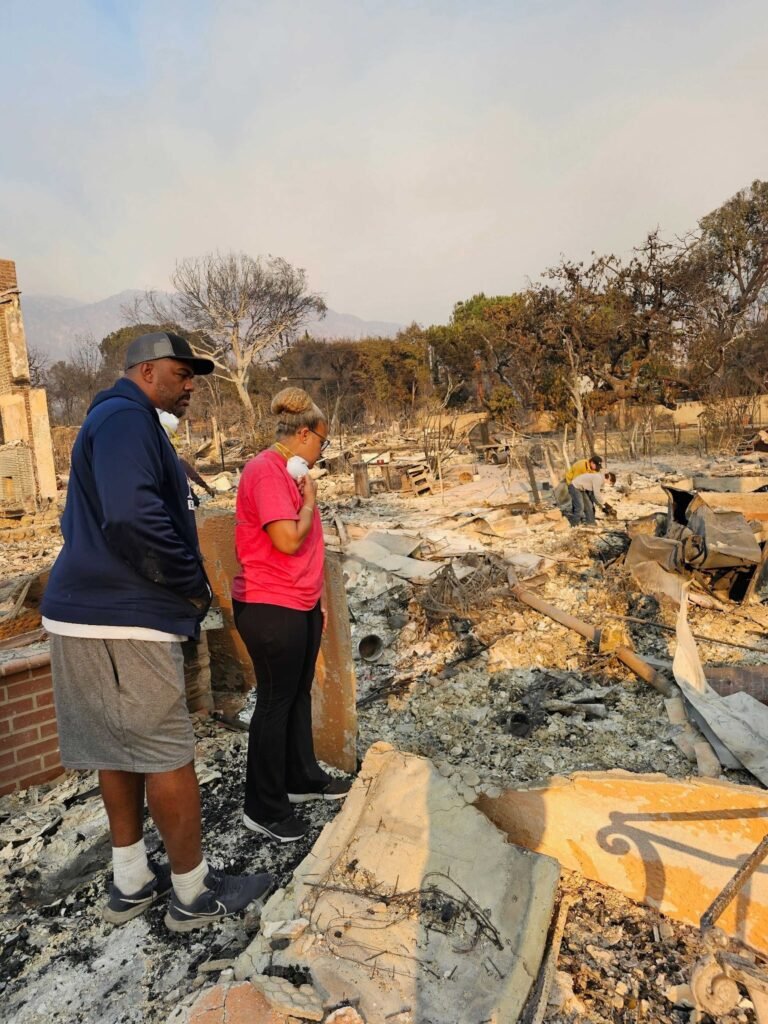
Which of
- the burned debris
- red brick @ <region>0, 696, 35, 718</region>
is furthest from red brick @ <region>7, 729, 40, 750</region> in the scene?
the burned debris

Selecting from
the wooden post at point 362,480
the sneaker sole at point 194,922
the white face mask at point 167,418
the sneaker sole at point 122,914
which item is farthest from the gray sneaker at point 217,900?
the wooden post at point 362,480

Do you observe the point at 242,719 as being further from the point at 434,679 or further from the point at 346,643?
the point at 434,679

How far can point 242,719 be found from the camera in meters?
3.42

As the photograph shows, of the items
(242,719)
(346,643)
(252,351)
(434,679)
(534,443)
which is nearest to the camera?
(346,643)

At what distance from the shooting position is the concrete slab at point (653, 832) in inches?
72.2

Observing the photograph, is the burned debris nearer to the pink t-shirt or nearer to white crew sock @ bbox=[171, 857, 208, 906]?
white crew sock @ bbox=[171, 857, 208, 906]

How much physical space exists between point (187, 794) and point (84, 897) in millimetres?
686

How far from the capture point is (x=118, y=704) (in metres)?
1.68

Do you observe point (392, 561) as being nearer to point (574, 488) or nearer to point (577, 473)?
point (574, 488)

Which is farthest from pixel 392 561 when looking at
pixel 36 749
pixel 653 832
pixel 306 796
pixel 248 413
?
pixel 248 413

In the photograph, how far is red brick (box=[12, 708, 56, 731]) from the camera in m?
2.53

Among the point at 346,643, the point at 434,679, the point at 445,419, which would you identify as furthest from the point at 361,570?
the point at 445,419

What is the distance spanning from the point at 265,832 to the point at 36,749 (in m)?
1.12

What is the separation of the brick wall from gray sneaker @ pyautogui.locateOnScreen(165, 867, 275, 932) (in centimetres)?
110
